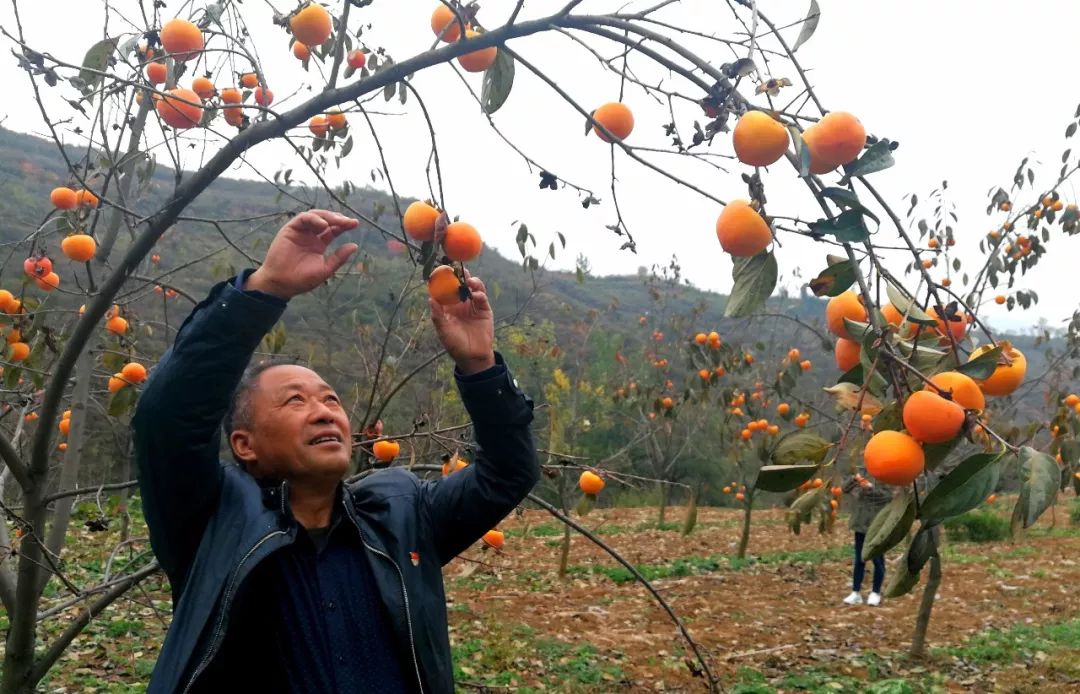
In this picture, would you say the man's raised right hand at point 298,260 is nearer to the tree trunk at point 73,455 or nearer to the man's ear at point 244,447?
the man's ear at point 244,447

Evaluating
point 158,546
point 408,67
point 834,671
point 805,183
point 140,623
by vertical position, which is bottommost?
point 140,623

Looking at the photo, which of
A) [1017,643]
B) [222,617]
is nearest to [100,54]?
[222,617]

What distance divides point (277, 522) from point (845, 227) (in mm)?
932

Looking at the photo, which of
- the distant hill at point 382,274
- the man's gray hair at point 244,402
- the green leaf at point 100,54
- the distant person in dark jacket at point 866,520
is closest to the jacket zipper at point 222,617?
the man's gray hair at point 244,402

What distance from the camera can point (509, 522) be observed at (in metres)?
11.4

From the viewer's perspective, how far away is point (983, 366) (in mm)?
927

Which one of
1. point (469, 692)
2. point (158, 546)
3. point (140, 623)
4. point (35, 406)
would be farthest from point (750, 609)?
point (158, 546)

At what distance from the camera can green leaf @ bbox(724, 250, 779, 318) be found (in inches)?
35.3

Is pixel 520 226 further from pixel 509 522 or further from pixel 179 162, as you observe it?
pixel 509 522

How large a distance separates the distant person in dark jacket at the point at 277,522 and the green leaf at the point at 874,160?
0.69 m

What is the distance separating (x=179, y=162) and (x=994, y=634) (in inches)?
233

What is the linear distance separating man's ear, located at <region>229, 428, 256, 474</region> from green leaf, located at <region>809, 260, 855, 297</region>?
983 millimetres

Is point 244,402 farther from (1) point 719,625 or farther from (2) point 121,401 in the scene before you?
(1) point 719,625

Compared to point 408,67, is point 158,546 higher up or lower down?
lower down
